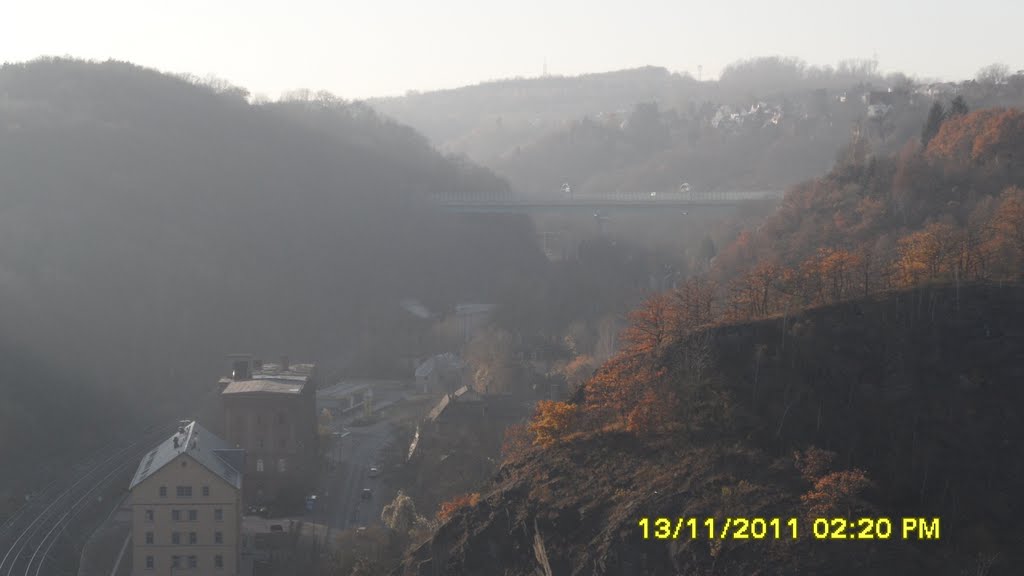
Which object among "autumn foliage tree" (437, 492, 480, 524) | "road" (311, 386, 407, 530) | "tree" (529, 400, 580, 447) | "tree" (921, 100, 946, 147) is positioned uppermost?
"tree" (921, 100, 946, 147)

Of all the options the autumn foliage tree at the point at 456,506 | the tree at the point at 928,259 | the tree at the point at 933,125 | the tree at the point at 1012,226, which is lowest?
the autumn foliage tree at the point at 456,506

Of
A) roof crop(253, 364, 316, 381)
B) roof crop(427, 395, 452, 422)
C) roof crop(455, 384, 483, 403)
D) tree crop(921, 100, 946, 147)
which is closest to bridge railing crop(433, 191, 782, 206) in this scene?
tree crop(921, 100, 946, 147)

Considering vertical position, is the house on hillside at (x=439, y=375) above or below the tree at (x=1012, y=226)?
below

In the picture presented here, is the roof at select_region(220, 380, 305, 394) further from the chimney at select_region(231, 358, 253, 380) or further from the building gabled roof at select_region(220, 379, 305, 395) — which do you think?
the chimney at select_region(231, 358, 253, 380)

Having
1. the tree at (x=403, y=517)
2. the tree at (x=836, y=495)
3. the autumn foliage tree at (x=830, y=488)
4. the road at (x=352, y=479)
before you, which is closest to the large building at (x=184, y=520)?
the tree at (x=403, y=517)

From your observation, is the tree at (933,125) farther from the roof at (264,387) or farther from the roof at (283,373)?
the roof at (264,387)

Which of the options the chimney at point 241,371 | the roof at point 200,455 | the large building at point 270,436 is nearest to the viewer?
the roof at point 200,455
